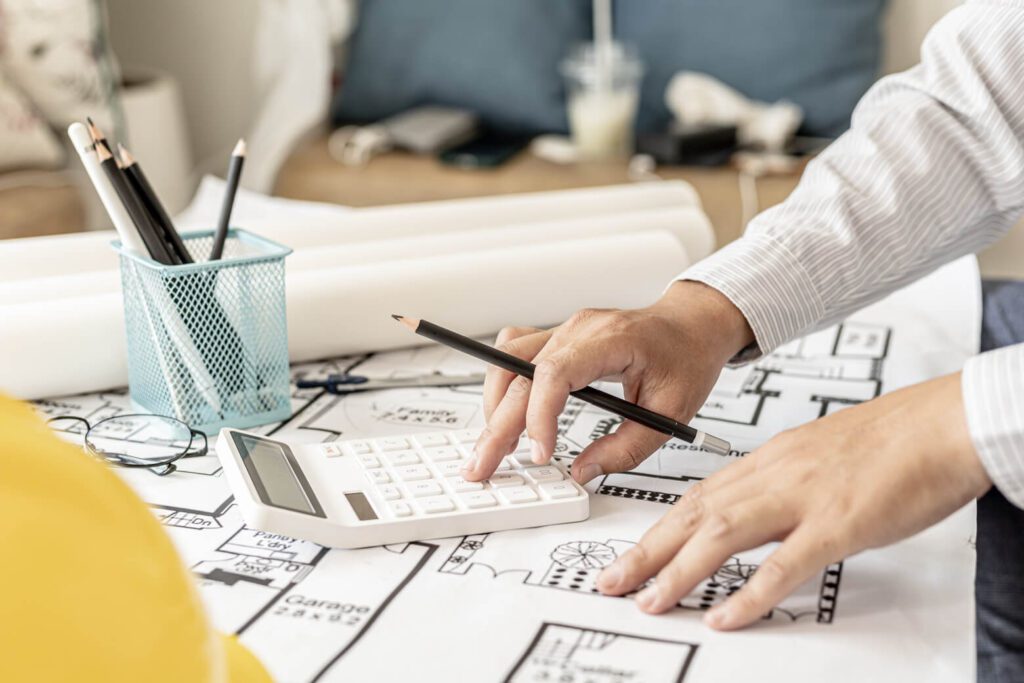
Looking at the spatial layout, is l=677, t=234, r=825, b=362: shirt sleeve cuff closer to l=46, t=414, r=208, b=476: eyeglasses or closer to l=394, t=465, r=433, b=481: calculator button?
l=394, t=465, r=433, b=481: calculator button

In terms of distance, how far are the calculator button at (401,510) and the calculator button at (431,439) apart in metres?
0.08

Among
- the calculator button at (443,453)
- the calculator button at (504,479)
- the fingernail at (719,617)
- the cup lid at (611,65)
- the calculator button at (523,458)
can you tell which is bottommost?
the fingernail at (719,617)

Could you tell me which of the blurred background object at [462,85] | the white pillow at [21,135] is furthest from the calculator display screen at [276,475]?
the white pillow at [21,135]

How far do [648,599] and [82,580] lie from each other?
11.5 inches

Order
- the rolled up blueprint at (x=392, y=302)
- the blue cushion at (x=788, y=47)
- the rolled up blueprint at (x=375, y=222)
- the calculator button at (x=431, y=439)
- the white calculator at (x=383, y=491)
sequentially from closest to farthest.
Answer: the white calculator at (x=383, y=491), the calculator button at (x=431, y=439), the rolled up blueprint at (x=392, y=302), the rolled up blueprint at (x=375, y=222), the blue cushion at (x=788, y=47)

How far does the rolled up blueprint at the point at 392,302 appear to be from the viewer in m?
0.85

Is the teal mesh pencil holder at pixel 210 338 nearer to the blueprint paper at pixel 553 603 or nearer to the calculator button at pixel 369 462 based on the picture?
the blueprint paper at pixel 553 603

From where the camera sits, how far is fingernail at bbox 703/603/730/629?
1.82 ft

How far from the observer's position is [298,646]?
55 cm

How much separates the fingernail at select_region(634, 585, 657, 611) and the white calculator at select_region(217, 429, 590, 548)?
0.35 ft

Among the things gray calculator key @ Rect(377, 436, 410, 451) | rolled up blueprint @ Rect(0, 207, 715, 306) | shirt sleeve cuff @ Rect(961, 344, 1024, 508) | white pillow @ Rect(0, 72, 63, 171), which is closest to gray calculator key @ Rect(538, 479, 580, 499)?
gray calculator key @ Rect(377, 436, 410, 451)

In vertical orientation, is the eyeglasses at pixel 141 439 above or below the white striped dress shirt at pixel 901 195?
below

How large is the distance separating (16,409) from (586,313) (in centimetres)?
44

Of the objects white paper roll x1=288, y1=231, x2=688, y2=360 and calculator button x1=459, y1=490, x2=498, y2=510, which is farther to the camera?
white paper roll x1=288, y1=231, x2=688, y2=360
